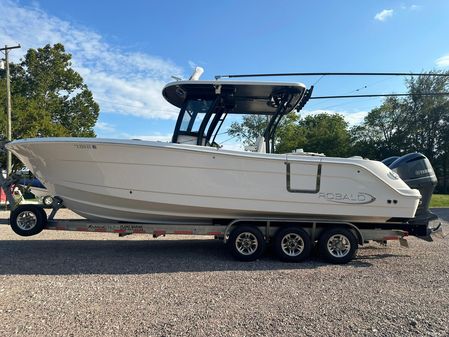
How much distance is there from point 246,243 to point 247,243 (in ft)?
0.06

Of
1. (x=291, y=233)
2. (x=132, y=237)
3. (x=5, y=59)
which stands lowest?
(x=132, y=237)

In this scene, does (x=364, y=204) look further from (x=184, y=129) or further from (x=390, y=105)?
(x=390, y=105)

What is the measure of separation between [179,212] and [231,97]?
2323mm

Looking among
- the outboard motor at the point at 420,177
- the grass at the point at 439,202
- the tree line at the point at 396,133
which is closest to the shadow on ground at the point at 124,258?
the outboard motor at the point at 420,177

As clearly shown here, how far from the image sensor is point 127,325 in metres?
3.54

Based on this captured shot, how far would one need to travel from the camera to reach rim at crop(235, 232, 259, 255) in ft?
20.6

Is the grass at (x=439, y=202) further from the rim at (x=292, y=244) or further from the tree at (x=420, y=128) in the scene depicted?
the tree at (x=420, y=128)

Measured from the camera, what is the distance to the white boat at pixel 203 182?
606 cm

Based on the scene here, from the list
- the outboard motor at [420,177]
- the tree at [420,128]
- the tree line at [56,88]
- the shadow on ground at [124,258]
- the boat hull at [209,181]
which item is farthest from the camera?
the tree at [420,128]

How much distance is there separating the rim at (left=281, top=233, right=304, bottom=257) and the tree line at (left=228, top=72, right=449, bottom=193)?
35.4 metres

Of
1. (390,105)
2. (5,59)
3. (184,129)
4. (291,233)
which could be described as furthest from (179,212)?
(390,105)

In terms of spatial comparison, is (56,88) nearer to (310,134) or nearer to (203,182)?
(203,182)

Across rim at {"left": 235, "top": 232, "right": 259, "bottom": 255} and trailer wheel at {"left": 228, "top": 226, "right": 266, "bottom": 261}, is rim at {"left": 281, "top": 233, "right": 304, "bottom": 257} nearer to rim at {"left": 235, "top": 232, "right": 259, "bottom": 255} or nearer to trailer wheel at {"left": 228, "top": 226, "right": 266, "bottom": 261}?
trailer wheel at {"left": 228, "top": 226, "right": 266, "bottom": 261}

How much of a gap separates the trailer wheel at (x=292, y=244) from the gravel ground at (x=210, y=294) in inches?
8.4
